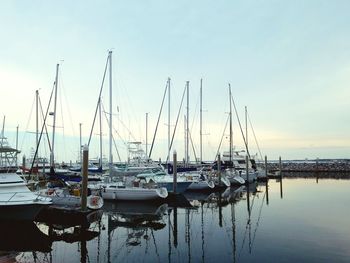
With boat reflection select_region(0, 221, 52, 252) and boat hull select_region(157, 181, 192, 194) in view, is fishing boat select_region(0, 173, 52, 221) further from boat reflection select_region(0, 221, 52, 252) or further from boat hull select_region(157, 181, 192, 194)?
boat hull select_region(157, 181, 192, 194)

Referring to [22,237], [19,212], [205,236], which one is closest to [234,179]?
[205,236]

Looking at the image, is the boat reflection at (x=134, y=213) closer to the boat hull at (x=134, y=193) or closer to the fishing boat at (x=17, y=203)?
the boat hull at (x=134, y=193)

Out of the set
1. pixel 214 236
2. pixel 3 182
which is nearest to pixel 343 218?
pixel 214 236

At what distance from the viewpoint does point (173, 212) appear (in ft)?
78.2

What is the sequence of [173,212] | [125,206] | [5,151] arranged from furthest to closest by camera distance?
[125,206], [173,212], [5,151]

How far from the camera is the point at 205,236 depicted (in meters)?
17.1

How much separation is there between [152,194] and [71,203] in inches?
304

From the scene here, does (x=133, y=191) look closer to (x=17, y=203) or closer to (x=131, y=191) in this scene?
(x=131, y=191)

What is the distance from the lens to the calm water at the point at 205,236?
13461mm

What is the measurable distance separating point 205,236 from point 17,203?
31.6ft

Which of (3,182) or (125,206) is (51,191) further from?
(125,206)

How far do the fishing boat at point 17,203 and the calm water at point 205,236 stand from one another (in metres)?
0.94

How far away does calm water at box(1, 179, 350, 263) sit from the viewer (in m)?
13.5

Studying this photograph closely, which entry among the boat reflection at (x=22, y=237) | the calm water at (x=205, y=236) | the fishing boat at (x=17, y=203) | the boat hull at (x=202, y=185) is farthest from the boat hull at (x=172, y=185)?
the fishing boat at (x=17, y=203)
